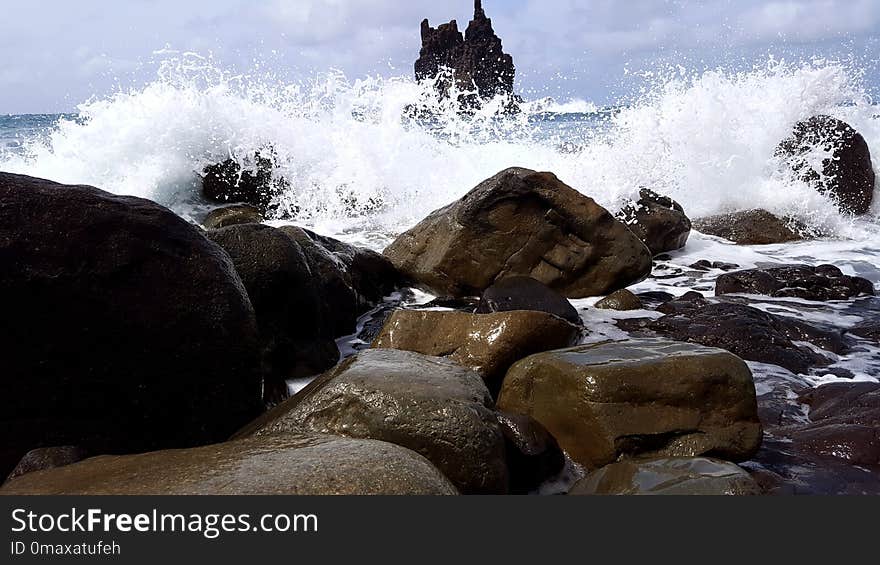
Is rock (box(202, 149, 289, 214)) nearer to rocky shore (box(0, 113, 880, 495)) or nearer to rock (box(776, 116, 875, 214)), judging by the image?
rocky shore (box(0, 113, 880, 495))

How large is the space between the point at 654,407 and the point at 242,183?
7.81 meters

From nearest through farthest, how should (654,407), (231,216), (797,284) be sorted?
(654,407)
(797,284)
(231,216)

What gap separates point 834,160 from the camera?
9.62 meters

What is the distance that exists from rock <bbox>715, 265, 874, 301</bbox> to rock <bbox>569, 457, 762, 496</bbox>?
3.58m

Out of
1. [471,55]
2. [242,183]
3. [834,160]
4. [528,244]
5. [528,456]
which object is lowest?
[528,456]

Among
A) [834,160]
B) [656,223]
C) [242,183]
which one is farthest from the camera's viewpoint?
[242,183]

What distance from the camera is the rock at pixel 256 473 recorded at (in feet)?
6.65

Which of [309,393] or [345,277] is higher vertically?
[345,277]

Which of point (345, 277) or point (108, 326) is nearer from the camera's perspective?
point (108, 326)

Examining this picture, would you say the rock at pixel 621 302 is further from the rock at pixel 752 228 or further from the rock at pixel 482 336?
the rock at pixel 752 228

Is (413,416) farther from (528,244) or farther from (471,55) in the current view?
(471,55)

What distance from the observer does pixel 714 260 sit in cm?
739

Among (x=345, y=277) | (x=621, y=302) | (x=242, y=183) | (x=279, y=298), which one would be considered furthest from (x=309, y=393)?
(x=242, y=183)

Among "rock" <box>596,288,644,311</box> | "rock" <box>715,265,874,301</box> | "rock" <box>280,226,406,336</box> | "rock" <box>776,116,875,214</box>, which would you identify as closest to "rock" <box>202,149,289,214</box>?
"rock" <box>280,226,406,336</box>
